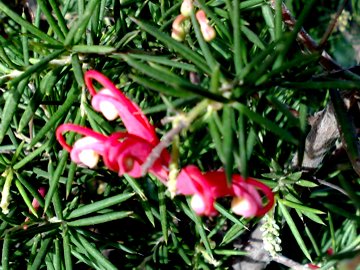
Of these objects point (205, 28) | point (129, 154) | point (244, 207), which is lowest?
point (244, 207)

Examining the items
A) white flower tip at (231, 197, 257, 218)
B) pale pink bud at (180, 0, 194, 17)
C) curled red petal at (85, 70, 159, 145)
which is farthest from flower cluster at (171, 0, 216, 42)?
white flower tip at (231, 197, 257, 218)

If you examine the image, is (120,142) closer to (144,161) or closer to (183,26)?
(144,161)

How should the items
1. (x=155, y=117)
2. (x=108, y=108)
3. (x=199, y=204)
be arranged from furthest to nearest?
(x=155, y=117) < (x=108, y=108) < (x=199, y=204)

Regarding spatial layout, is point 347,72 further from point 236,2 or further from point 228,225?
point 228,225

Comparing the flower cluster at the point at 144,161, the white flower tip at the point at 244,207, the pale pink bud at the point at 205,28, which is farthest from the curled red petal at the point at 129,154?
the pale pink bud at the point at 205,28

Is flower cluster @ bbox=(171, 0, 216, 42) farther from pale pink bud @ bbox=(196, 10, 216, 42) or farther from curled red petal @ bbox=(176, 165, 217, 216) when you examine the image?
curled red petal @ bbox=(176, 165, 217, 216)

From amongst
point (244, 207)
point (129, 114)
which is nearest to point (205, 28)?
point (129, 114)
